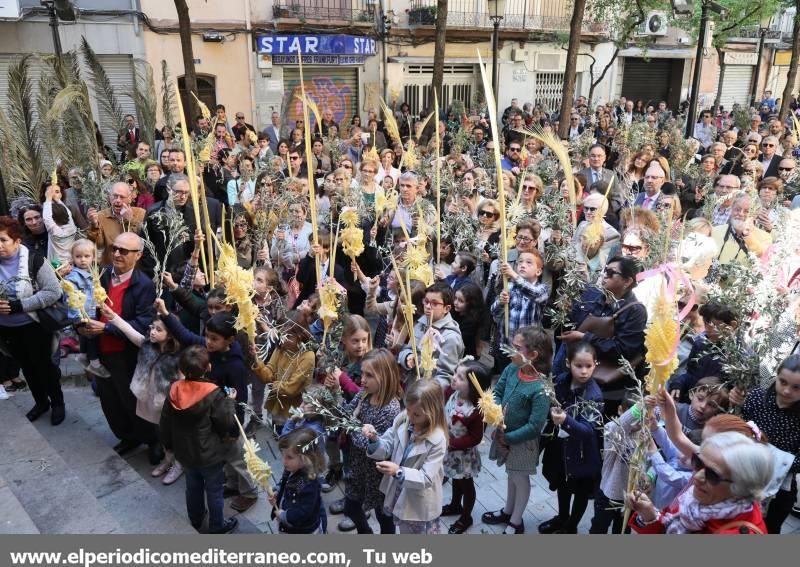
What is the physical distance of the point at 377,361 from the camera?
10.8ft

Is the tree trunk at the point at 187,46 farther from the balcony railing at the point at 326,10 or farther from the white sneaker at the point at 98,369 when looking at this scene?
the balcony railing at the point at 326,10

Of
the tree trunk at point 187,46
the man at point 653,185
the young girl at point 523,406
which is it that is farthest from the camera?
the tree trunk at point 187,46

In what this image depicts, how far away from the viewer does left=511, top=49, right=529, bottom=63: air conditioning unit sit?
22312 mm

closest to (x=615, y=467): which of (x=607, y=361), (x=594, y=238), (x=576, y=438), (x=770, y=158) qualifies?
(x=576, y=438)

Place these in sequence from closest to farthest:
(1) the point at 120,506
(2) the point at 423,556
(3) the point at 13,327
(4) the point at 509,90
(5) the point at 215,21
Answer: (2) the point at 423,556 → (1) the point at 120,506 → (3) the point at 13,327 → (5) the point at 215,21 → (4) the point at 509,90

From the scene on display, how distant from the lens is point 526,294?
4512 mm

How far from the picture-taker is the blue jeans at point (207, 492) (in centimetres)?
364

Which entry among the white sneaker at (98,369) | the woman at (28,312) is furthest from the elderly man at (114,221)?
the white sneaker at (98,369)

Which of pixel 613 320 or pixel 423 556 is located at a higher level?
pixel 613 320

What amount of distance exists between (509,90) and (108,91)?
50.3ft

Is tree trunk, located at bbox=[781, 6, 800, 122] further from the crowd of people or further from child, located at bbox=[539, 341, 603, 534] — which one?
child, located at bbox=[539, 341, 603, 534]

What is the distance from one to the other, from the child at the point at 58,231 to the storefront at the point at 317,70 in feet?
37.6

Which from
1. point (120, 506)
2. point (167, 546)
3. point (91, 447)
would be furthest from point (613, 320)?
point (91, 447)

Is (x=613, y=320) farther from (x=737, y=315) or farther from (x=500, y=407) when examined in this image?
(x=500, y=407)
